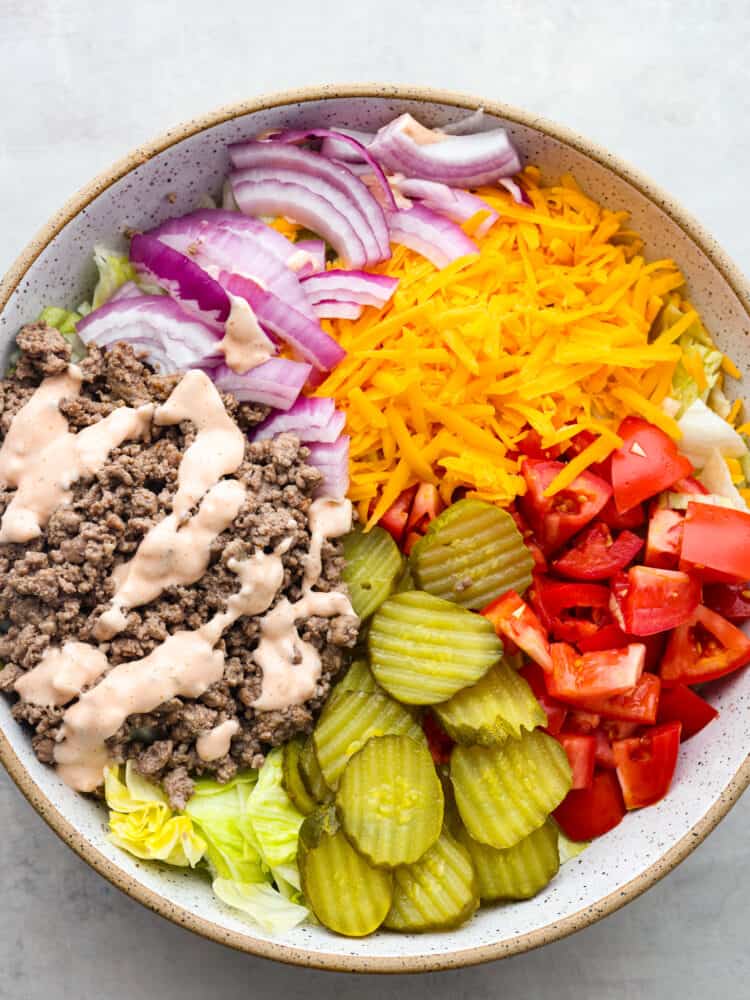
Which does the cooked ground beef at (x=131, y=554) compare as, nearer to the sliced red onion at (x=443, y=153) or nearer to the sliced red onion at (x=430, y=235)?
the sliced red onion at (x=430, y=235)

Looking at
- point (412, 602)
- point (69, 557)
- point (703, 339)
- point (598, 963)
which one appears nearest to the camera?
point (69, 557)

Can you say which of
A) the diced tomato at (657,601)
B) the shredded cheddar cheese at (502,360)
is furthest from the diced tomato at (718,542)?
the shredded cheddar cheese at (502,360)

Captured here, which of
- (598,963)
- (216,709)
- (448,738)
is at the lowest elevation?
(598,963)

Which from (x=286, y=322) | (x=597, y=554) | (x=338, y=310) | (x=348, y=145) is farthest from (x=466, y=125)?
(x=597, y=554)

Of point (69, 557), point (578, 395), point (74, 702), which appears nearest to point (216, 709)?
point (74, 702)

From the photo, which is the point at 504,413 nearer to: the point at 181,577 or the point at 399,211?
the point at 399,211

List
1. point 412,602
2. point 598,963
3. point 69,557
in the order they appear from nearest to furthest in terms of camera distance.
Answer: point 69,557 → point 412,602 → point 598,963
